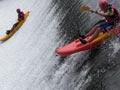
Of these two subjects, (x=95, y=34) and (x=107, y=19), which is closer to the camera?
(x=95, y=34)

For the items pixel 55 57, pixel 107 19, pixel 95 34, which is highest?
pixel 107 19

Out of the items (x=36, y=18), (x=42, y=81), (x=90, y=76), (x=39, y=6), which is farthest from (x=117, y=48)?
(x=39, y=6)

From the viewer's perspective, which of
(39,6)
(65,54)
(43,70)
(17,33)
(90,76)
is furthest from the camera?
(39,6)

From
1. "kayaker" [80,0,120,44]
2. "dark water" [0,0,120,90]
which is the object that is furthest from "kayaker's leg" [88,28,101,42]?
"dark water" [0,0,120,90]

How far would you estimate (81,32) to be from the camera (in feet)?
66.6

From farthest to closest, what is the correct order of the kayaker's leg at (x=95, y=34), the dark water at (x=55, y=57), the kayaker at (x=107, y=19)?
the kayaker's leg at (x=95, y=34) < the kayaker at (x=107, y=19) < the dark water at (x=55, y=57)

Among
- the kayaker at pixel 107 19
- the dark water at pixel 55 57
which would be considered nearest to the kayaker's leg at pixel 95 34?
the kayaker at pixel 107 19

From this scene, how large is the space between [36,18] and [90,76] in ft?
49.7

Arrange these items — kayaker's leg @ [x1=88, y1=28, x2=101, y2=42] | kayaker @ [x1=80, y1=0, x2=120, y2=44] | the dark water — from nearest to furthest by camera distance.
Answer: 1. the dark water
2. kayaker @ [x1=80, y1=0, x2=120, y2=44]
3. kayaker's leg @ [x1=88, y1=28, x2=101, y2=42]

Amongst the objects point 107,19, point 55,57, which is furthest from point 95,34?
point 55,57

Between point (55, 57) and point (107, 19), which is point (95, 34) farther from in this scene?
point (55, 57)

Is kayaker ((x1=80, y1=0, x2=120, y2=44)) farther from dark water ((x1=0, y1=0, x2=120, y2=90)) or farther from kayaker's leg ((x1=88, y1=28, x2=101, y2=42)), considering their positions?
dark water ((x1=0, y1=0, x2=120, y2=90))

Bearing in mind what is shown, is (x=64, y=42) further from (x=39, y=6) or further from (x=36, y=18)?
(x=39, y=6)

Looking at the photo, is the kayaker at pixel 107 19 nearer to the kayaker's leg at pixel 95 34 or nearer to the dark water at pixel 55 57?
the kayaker's leg at pixel 95 34
